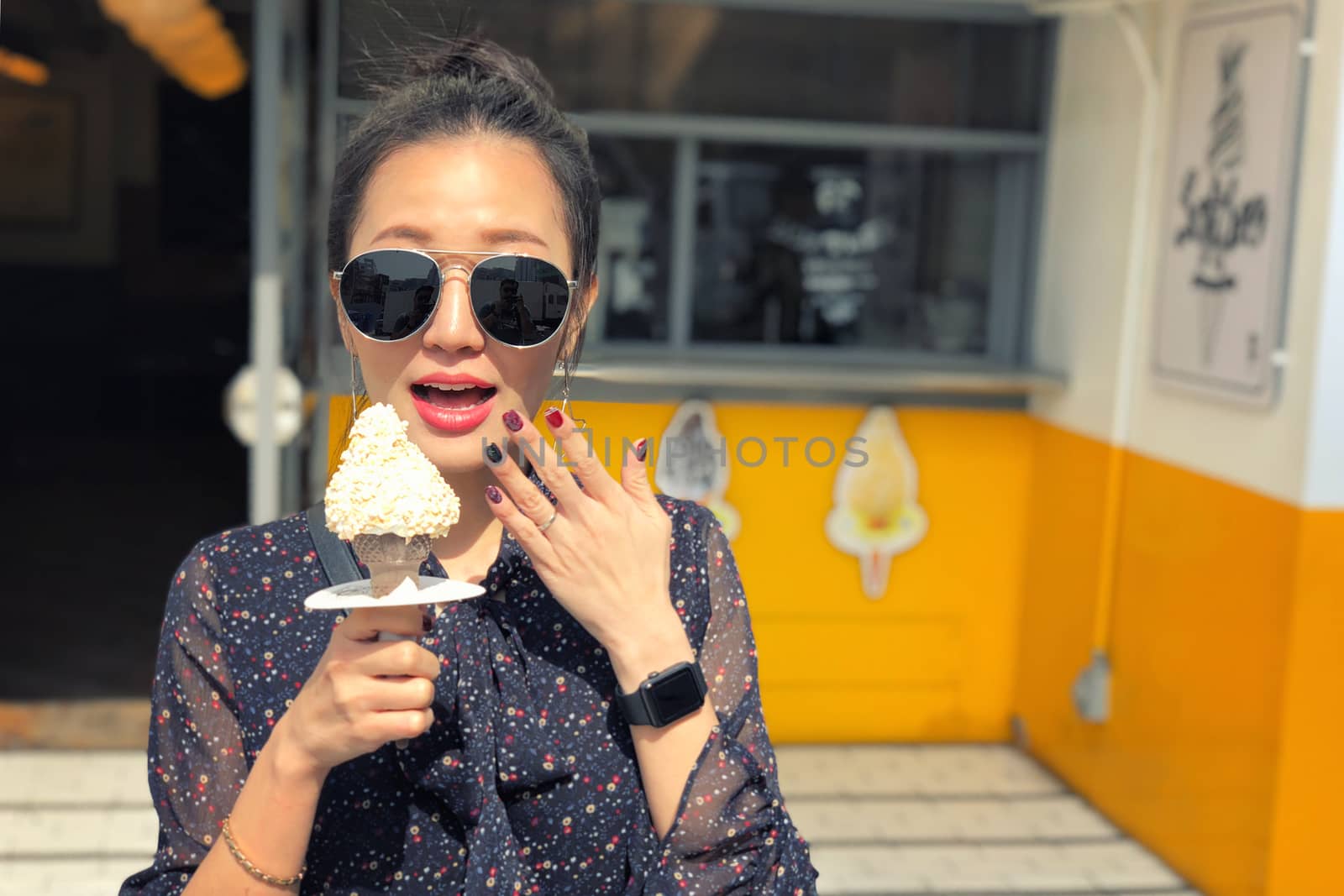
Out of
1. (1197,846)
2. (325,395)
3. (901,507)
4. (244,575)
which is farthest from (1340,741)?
(244,575)

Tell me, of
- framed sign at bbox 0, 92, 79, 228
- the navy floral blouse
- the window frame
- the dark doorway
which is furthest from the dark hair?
framed sign at bbox 0, 92, 79, 228

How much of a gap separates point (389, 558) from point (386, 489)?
0.22 feet

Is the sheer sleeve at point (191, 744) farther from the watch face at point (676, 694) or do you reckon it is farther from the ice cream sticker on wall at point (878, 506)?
the ice cream sticker on wall at point (878, 506)

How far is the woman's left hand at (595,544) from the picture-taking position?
52.5 inches

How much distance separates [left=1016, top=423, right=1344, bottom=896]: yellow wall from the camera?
3.61m

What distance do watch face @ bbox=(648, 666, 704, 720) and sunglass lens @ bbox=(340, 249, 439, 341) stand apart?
45cm

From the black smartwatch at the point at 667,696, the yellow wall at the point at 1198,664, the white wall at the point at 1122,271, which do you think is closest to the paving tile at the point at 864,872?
the yellow wall at the point at 1198,664

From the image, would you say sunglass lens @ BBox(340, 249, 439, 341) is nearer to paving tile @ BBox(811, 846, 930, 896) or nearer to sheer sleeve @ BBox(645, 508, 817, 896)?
sheer sleeve @ BBox(645, 508, 817, 896)

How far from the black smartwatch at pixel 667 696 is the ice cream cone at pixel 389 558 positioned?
10.9 inches

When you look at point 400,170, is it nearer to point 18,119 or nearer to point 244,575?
point 244,575

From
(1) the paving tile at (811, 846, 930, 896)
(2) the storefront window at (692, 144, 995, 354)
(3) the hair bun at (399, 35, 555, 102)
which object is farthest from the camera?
(2) the storefront window at (692, 144, 995, 354)

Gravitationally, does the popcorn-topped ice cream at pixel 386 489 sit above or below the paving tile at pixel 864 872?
above

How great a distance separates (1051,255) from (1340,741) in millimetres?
2176

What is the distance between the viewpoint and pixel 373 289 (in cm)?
139
